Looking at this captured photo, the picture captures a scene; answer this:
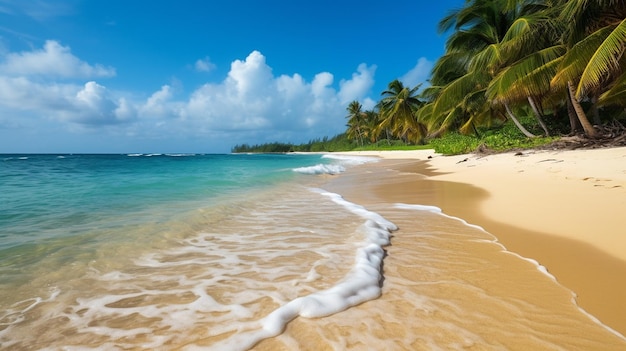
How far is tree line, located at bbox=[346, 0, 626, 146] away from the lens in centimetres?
887

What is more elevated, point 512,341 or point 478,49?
point 478,49

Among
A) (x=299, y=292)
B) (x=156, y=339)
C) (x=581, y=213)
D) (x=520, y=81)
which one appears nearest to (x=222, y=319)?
(x=156, y=339)

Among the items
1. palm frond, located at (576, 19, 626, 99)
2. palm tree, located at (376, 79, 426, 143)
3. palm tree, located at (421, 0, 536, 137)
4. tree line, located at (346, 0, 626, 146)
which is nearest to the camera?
palm frond, located at (576, 19, 626, 99)

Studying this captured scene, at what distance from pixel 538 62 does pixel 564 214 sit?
34.9 ft

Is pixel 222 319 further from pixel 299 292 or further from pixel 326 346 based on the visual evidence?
pixel 326 346

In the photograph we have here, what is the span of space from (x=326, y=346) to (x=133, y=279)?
235 cm

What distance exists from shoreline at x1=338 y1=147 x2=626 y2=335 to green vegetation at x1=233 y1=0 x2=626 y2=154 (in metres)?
2.90

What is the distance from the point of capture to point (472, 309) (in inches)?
85.6

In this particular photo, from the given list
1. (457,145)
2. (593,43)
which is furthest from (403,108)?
(593,43)

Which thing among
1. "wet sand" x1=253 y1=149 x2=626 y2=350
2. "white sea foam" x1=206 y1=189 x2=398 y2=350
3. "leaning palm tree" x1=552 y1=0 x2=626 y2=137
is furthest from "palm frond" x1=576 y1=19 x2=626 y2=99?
"white sea foam" x1=206 y1=189 x2=398 y2=350

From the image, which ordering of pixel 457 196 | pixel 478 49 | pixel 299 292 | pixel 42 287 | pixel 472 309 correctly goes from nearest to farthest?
pixel 472 309, pixel 299 292, pixel 42 287, pixel 457 196, pixel 478 49

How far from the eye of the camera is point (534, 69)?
11844 millimetres

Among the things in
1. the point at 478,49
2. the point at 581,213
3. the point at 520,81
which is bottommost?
the point at 581,213

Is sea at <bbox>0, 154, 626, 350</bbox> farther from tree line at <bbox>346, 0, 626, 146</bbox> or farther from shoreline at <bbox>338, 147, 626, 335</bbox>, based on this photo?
→ tree line at <bbox>346, 0, 626, 146</bbox>
